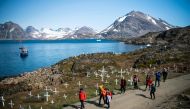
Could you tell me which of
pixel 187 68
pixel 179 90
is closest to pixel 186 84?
pixel 179 90

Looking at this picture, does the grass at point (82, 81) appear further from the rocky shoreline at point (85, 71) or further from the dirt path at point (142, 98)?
the dirt path at point (142, 98)

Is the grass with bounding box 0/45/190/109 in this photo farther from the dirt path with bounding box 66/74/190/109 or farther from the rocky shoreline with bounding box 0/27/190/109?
the dirt path with bounding box 66/74/190/109

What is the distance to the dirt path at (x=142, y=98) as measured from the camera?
3053 centimetres

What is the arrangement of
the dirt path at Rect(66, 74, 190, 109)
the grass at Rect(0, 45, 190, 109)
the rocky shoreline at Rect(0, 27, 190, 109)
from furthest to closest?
the rocky shoreline at Rect(0, 27, 190, 109), the grass at Rect(0, 45, 190, 109), the dirt path at Rect(66, 74, 190, 109)

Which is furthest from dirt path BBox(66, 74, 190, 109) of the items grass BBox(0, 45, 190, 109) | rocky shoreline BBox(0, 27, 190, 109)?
rocky shoreline BBox(0, 27, 190, 109)

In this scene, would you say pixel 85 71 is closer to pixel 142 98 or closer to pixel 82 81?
pixel 82 81

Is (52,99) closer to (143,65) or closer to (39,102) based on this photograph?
(39,102)

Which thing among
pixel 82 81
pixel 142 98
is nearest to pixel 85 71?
pixel 82 81

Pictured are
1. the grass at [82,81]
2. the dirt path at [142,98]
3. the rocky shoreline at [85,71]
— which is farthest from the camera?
the rocky shoreline at [85,71]

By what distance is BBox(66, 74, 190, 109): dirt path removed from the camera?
30531mm


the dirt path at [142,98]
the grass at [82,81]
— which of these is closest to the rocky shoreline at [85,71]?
the grass at [82,81]

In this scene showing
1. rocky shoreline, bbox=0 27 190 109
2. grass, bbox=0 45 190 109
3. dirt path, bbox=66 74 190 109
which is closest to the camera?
dirt path, bbox=66 74 190 109

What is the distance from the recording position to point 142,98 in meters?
33.3

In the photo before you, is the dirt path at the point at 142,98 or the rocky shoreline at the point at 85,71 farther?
the rocky shoreline at the point at 85,71
